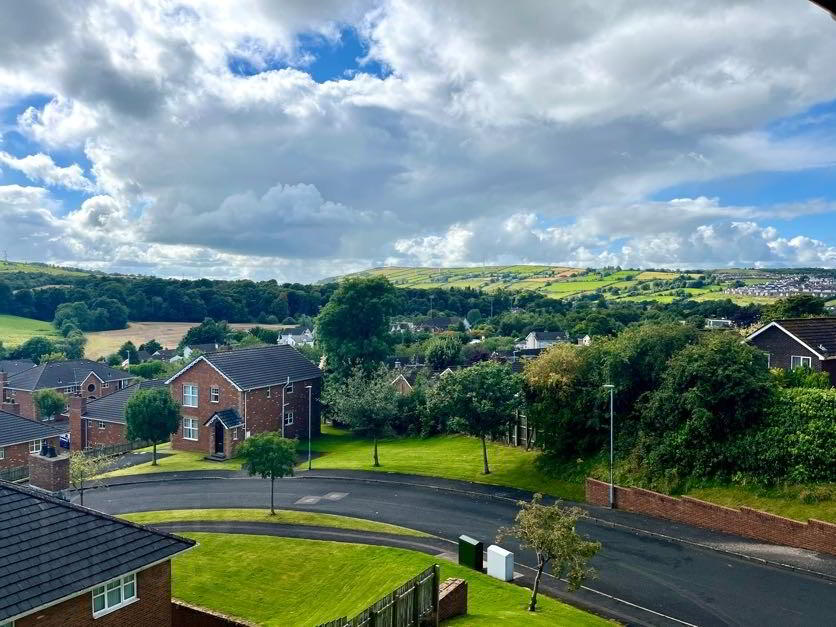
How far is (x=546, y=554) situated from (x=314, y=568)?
1062 centimetres

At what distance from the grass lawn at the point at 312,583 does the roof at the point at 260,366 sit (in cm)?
2574

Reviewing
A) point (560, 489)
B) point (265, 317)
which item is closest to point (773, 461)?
point (560, 489)

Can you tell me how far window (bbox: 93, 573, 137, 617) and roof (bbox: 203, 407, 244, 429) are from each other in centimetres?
3552

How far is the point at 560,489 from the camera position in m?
36.3

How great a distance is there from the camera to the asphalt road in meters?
21.4

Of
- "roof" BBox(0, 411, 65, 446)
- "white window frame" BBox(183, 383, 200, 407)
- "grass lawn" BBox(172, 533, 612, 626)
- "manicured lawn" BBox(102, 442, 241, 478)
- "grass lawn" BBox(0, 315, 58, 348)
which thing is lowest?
"manicured lawn" BBox(102, 442, 241, 478)

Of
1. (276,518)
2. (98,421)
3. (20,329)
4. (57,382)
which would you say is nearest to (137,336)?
(20,329)

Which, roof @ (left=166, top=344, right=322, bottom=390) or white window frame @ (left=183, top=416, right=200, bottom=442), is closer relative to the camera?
roof @ (left=166, top=344, right=322, bottom=390)

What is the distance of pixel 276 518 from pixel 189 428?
82.4 feet

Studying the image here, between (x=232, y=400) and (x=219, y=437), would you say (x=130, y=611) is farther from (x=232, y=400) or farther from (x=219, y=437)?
(x=232, y=400)

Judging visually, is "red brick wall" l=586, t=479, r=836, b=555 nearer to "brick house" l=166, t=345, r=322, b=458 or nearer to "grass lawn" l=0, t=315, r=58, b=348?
"brick house" l=166, t=345, r=322, b=458

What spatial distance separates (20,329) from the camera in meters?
134

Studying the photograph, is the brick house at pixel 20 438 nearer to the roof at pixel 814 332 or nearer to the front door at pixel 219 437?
the front door at pixel 219 437

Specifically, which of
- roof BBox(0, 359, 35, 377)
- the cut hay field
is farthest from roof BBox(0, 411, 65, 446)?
the cut hay field
